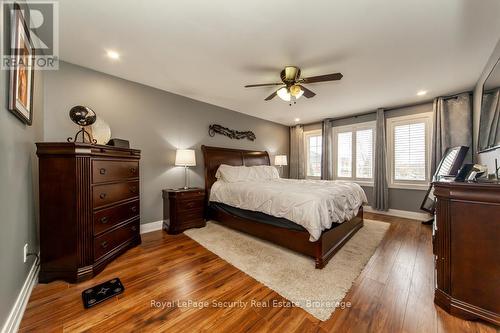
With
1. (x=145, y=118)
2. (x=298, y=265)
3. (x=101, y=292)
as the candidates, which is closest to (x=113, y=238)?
(x=101, y=292)

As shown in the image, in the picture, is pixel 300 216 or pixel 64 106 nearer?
pixel 300 216

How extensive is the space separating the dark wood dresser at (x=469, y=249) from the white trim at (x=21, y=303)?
3.09 m

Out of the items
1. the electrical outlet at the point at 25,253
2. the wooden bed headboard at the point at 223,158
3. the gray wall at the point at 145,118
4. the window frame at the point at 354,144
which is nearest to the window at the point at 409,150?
the window frame at the point at 354,144

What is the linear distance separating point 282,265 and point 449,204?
161 centimetres

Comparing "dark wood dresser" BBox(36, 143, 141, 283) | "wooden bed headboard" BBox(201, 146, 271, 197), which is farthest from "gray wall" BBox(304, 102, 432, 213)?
"dark wood dresser" BBox(36, 143, 141, 283)

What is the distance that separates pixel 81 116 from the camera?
83.7 inches

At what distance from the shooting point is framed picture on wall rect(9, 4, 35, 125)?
4.38 ft

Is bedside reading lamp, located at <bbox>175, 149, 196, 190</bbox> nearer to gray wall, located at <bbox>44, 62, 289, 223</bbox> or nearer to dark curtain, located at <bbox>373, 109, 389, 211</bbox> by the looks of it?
gray wall, located at <bbox>44, 62, 289, 223</bbox>

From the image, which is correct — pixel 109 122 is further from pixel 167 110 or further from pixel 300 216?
pixel 300 216

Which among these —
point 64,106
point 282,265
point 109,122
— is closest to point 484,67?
point 282,265

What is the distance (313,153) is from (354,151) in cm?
122

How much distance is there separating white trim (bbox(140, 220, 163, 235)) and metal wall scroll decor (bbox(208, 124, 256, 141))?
2.08 metres

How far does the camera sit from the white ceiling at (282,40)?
165cm

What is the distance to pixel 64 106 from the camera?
253cm
